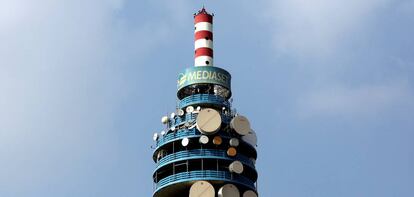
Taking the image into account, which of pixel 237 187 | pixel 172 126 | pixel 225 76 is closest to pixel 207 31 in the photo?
pixel 225 76

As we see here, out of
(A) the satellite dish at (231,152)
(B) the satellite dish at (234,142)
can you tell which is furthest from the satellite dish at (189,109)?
(A) the satellite dish at (231,152)

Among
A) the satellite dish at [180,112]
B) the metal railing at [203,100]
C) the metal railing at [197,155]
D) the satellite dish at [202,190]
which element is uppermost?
the metal railing at [203,100]

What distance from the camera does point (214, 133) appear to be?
120750 mm

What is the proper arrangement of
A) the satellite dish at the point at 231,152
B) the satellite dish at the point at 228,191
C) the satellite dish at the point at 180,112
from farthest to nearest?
the satellite dish at the point at 180,112 → the satellite dish at the point at 231,152 → the satellite dish at the point at 228,191

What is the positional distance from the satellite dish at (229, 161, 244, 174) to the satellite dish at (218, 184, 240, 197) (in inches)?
84.2

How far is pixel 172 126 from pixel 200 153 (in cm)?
613

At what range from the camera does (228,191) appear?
117 m

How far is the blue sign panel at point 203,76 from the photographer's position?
126 metres

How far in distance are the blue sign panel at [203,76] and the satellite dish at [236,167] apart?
12.5 metres

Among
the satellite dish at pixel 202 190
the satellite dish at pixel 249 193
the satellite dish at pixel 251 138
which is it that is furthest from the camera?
the satellite dish at pixel 251 138

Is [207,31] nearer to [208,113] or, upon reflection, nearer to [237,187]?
[208,113]

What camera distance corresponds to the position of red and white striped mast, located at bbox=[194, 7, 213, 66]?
130 metres

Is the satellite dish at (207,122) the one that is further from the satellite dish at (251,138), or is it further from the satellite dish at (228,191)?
the satellite dish at (228,191)

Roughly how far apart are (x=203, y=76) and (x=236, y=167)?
1402 centimetres
